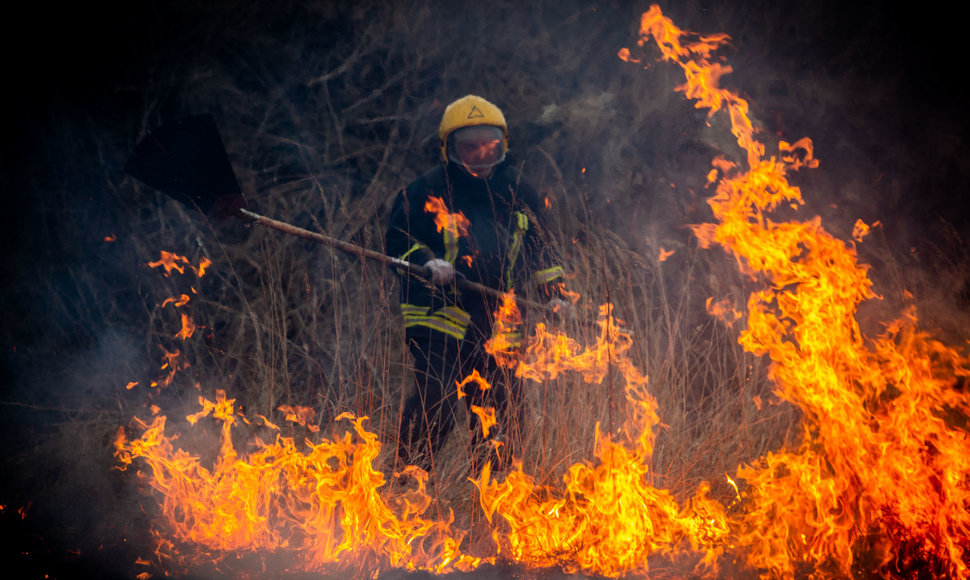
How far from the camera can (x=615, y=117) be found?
5953 mm

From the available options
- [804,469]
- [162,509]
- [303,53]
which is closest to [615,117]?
[303,53]

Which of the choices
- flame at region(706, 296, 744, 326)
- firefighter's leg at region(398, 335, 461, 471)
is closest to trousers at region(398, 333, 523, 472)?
firefighter's leg at region(398, 335, 461, 471)

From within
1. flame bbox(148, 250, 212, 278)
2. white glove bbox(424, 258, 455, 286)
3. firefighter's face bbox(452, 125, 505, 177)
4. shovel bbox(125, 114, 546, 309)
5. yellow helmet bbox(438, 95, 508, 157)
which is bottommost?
flame bbox(148, 250, 212, 278)

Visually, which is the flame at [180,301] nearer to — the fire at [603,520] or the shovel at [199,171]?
the shovel at [199,171]

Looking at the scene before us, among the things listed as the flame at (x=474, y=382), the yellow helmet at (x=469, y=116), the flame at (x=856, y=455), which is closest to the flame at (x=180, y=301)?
the yellow helmet at (x=469, y=116)

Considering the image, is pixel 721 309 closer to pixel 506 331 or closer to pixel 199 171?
pixel 506 331

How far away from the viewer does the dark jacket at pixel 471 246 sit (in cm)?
374

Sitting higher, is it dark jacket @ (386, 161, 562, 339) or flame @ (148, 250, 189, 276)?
dark jacket @ (386, 161, 562, 339)

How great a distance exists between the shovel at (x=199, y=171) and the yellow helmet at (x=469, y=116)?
0.98 metres

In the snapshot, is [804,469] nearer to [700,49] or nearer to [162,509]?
[162,509]

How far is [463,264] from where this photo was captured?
3816 millimetres

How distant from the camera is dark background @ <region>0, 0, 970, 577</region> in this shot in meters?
5.58

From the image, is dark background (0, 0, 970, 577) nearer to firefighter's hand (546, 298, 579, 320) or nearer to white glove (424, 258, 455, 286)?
firefighter's hand (546, 298, 579, 320)

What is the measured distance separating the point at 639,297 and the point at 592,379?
2057 millimetres
